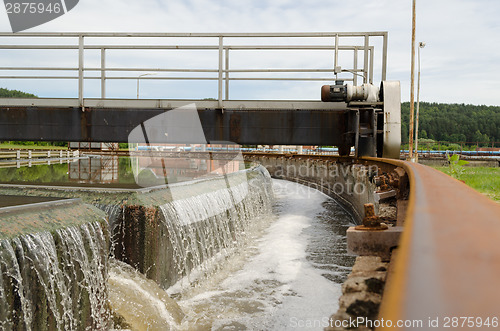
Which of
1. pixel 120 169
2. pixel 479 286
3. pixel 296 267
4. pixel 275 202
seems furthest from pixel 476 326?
pixel 275 202

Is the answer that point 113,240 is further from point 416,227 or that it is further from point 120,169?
point 120,169

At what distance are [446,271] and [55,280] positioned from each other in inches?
133

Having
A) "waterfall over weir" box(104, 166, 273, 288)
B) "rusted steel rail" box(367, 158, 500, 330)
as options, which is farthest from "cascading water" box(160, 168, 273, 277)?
"rusted steel rail" box(367, 158, 500, 330)

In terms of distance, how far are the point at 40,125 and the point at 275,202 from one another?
8185 millimetres

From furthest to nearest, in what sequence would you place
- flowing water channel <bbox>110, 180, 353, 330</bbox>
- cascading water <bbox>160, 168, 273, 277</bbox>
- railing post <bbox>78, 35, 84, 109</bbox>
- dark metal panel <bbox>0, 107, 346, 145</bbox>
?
1. dark metal panel <bbox>0, 107, 346, 145</bbox>
2. railing post <bbox>78, 35, 84, 109</bbox>
3. cascading water <bbox>160, 168, 273, 277</bbox>
4. flowing water channel <bbox>110, 180, 353, 330</bbox>

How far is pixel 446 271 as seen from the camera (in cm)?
71

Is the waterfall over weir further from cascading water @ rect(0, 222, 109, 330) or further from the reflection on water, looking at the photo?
the reflection on water

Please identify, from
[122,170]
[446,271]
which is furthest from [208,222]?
[446,271]

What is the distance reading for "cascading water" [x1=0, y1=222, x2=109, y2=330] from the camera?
2.96 meters

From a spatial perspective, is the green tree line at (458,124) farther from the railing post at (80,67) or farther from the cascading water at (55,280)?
the cascading water at (55,280)

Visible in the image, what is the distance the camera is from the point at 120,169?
36.2ft

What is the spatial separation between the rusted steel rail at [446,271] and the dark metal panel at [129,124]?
7.61 m

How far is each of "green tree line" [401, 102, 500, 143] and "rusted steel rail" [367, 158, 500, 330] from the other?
119 meters

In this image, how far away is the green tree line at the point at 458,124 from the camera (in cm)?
11588
